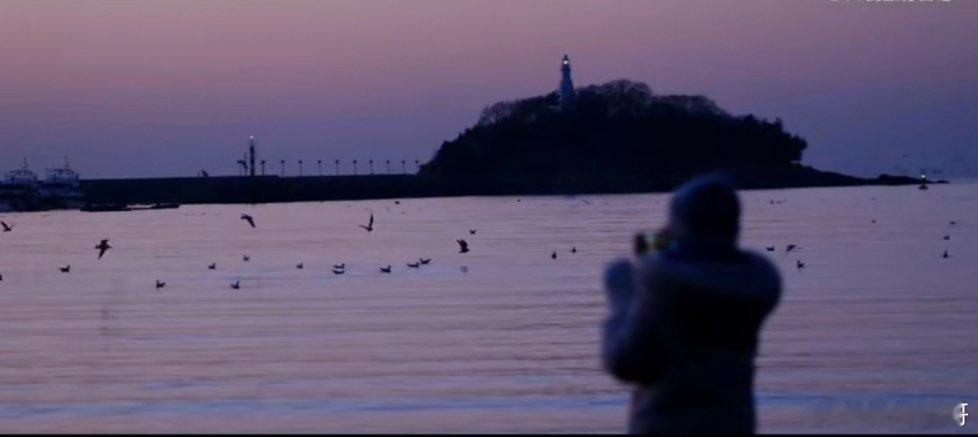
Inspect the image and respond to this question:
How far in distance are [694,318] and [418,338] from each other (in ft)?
94.2

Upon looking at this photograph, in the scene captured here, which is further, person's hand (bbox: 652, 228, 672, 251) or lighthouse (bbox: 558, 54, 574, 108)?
lighthouse (bbox: 558, 54, 574, 108)

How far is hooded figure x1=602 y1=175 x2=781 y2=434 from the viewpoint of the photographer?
3838 mm

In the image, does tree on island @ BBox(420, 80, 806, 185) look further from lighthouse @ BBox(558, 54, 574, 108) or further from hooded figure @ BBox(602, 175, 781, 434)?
hooded figure @ BBox(602, 175, 781, 434)

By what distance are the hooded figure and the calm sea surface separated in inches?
131

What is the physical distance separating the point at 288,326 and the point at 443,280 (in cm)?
1365

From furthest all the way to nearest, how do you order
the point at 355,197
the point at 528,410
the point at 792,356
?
the point at 355,197 < the point at 792,356 < the point at 528,410

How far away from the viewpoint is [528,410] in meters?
21.3

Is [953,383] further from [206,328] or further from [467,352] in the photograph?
[206,328]

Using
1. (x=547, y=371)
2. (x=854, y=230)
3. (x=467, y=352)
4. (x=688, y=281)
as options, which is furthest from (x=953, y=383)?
(x=854, y=230)

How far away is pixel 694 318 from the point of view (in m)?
3.90

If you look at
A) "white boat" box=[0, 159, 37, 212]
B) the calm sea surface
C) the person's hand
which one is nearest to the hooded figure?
the person's hand

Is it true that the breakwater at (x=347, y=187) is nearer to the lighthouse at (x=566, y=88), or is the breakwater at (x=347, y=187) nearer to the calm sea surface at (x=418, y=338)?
the lighthouse at (x=566, y=88)

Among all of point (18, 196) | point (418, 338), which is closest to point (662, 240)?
point (418, 338)

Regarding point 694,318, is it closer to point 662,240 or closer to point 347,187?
point 662,240
